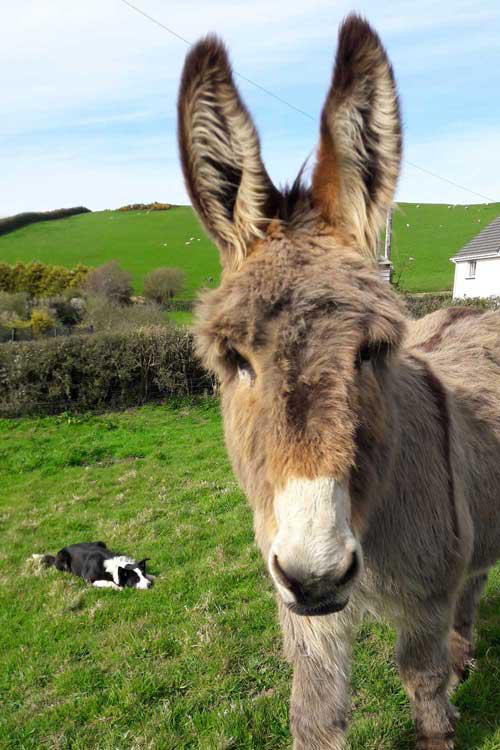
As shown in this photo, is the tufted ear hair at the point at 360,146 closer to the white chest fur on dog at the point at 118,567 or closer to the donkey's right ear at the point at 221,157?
the donkey's right ear at the point at 221,157

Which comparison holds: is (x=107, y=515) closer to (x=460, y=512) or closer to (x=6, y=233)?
(x=460, y=512)

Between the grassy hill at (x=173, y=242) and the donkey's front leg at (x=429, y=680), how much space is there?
129ft

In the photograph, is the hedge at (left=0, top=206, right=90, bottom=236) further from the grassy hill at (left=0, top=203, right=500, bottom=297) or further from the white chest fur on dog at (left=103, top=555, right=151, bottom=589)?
the white chest fur on dog at (left=103, top=555, right=151, bottom=589)

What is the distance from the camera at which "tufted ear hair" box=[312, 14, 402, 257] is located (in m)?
2.09

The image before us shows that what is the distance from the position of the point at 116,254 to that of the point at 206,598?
168ft

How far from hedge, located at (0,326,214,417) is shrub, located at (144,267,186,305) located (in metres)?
23.2

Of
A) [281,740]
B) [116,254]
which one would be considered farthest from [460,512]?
[116,254]

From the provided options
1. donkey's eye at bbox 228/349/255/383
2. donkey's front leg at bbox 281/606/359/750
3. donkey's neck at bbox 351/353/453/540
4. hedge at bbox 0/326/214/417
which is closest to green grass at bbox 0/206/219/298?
hedge at bbox 0/326/214/417

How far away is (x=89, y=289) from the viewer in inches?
1334

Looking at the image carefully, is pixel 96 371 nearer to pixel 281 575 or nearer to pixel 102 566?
pixel 102 566

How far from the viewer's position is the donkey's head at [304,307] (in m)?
1.71

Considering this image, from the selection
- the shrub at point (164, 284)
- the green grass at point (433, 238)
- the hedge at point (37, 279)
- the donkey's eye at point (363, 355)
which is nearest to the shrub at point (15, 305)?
the hedge at point (37, 279)

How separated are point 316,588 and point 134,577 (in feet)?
14.1

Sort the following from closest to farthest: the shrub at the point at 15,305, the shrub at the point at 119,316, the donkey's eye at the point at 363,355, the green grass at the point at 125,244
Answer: the donkey's eye at the point at 363,355 < the shrub at the point at 119,316 < the shrub at the point at 15,305 < the green grass at the point at 125,244
